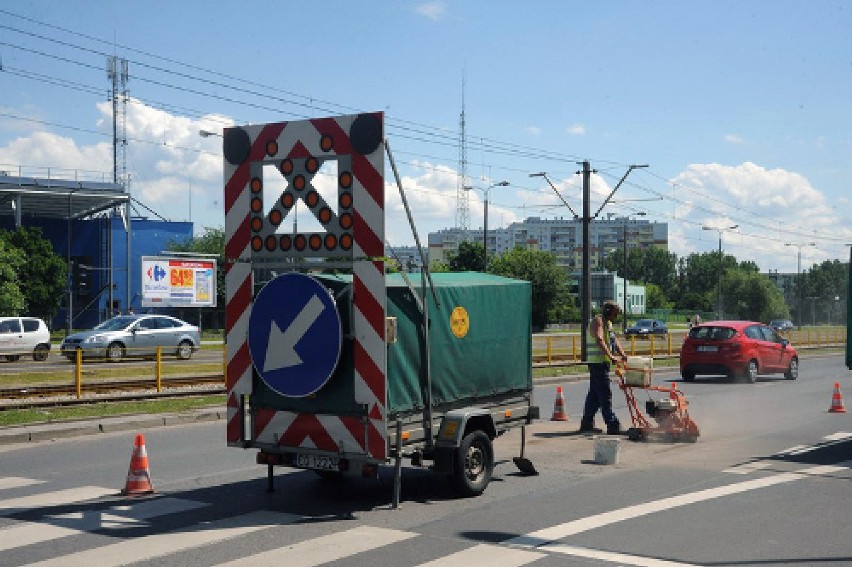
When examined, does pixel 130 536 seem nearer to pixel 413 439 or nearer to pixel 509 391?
pixel 413 439

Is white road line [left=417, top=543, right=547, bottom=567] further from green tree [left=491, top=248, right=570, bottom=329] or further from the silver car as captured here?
green tree [left=491, top=248, right=570, bottom=329]

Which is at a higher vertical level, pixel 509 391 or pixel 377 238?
pixel 377 238

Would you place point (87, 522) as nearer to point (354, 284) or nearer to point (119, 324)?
point (354, 284)

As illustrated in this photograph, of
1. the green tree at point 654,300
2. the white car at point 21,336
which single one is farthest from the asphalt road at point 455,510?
the green tree at point 654,300

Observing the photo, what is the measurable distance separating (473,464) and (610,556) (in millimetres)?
2534

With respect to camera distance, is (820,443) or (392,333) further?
(820,443)

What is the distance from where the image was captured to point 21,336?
36062mm

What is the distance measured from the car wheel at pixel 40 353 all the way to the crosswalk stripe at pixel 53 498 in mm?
19837

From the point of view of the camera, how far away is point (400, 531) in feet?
25.2

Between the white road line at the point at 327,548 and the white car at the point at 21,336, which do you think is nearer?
the white road line at the point at 327,548

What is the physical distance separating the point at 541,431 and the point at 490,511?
5.95m

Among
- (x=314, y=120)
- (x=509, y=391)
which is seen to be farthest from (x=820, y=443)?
(x=314, y=120)

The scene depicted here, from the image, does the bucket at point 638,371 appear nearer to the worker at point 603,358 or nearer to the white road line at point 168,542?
the worker at point 603,358

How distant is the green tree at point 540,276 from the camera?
265 feet
